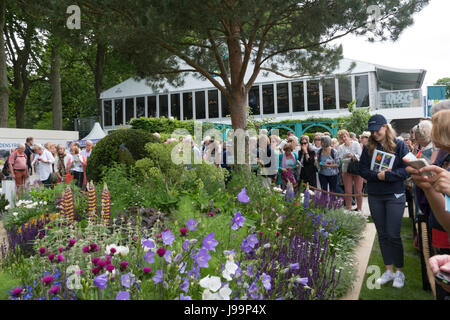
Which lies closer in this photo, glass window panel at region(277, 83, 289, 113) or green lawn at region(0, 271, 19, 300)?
green lawn at region(0, 271, 19, 300)

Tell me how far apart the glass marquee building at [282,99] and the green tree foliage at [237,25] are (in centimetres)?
1067

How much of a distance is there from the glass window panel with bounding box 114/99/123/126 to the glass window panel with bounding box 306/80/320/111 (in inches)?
532

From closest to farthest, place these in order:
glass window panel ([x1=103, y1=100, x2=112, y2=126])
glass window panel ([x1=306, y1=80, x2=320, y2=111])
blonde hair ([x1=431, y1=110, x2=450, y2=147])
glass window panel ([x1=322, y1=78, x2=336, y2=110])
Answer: blonde hair ([x1=431, y1=110, x2=450, y2=147]) → glass window panel ([x1=322, y1=78, x2=336, y2=110]) → glass window panel ([x1=306, y1=80, x2=320, y2=111]) → glass window panel ([x1=103, y1=100, x2=112, y2=126])

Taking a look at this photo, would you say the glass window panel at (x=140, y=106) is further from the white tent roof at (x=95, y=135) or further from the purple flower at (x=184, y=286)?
the purple flower at (x=184, y=286)

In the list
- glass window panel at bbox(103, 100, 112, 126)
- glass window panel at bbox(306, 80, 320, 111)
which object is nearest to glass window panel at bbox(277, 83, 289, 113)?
glass window panel at bbox(306, 80, 320, 111)

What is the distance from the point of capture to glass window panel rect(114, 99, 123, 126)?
1104 inches

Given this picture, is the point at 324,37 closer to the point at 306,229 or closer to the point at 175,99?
the point at 306,229

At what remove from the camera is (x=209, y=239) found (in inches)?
83.0

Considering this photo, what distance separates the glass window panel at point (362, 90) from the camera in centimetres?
2172

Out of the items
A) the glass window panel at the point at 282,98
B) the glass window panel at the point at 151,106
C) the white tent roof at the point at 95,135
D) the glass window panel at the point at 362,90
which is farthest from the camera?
the glass window panel at the point at 151,106

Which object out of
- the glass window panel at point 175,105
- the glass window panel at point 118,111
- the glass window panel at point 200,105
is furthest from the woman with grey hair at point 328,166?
the glass window panel at point 118,111

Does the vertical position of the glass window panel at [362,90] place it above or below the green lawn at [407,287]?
above

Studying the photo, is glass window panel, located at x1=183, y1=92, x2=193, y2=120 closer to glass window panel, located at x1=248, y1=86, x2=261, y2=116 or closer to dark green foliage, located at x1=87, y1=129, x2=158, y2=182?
glass window panel, located at x1=248, y1=86, x2=261, y2=116
